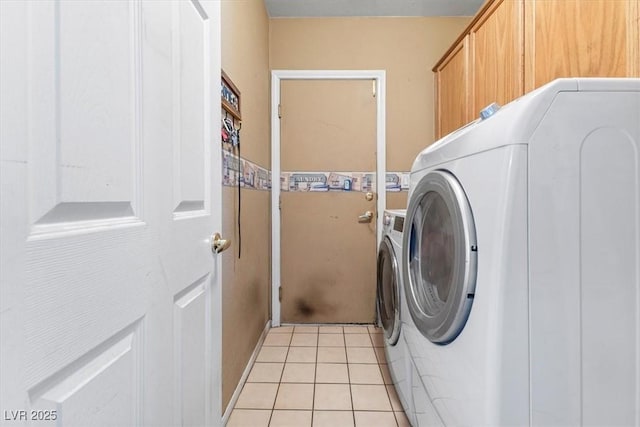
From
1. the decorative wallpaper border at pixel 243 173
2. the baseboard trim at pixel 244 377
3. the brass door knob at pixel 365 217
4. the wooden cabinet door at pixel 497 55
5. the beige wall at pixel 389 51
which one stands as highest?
the beige wall at pixel 389 51

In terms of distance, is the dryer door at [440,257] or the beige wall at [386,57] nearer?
the dryer door at [440,257]

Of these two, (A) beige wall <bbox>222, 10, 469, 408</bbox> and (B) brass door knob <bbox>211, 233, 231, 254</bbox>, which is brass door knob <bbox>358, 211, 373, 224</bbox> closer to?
(A) beige wall <bbox>222, 10, 469, 408</bbox>

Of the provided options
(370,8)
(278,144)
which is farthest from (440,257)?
(370,8)

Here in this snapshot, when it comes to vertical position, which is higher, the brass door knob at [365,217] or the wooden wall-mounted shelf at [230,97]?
the wooden wall-mounted shelf at [230,97]

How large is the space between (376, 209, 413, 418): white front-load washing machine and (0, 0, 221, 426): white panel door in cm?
89

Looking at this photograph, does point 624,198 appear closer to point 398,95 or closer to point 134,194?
point 134,194

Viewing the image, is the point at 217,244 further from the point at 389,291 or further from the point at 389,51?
the point at 389,51

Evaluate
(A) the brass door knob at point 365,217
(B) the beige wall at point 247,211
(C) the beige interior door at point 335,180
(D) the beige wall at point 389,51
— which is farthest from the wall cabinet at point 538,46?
(B) the beige wall at point 247,211

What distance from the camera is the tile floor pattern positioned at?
1463 mm

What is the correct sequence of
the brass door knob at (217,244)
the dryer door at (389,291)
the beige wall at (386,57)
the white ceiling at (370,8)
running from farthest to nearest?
the beige wall at (386,57) → the white ceiling at (370,8) → the dryer door at (389,291) → the brass door knob at (217,244)

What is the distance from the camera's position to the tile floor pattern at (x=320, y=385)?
146 centimetres

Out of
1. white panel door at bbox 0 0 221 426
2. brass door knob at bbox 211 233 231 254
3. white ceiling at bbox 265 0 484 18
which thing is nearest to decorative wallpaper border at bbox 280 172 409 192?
white ceiling at bbox 265 0 484 18

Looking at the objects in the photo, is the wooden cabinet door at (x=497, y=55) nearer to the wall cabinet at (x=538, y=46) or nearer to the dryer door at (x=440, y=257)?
the wall cabinet at (x=538, y=46)

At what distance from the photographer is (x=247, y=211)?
186cm
